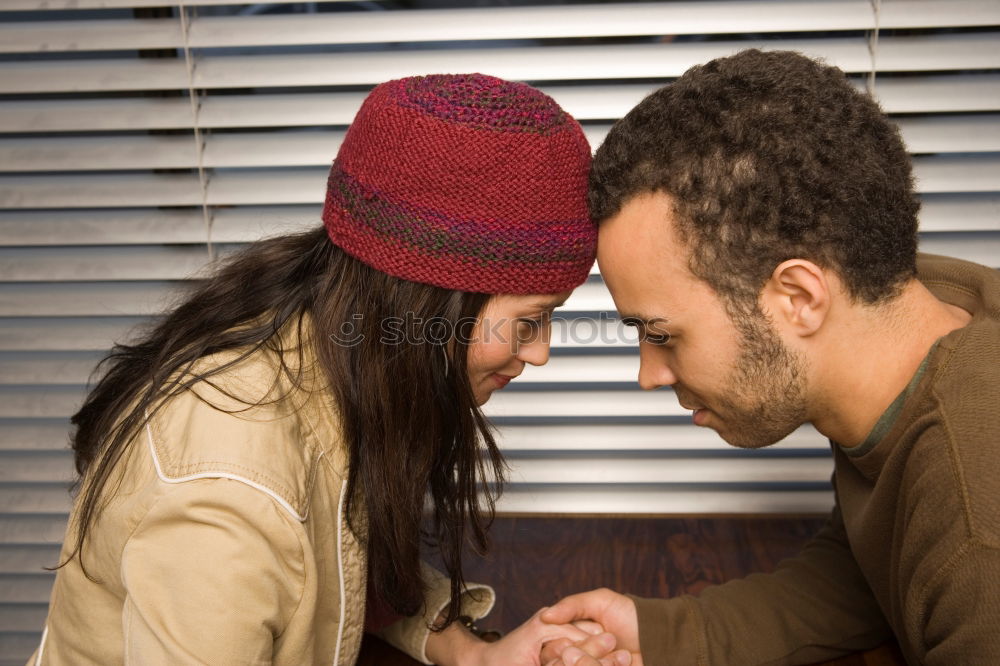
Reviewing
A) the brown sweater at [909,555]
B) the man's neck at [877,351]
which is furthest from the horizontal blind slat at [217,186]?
the man's neck at [877,351]

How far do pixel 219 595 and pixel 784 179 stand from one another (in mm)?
828

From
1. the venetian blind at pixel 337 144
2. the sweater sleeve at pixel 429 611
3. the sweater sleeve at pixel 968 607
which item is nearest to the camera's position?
the sweater sleeve at pixel 968 607

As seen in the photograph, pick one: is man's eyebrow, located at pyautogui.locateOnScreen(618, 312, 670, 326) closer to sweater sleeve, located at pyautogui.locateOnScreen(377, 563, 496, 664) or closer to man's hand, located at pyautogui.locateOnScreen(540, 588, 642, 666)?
man's hand, located at pyautogui.locateOnScreen(540, 588, 642, 666)

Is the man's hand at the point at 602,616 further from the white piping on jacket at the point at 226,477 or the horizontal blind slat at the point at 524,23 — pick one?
the horizontal blind slat at the point at 524,23

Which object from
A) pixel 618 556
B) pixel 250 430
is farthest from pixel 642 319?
pixel 618 556

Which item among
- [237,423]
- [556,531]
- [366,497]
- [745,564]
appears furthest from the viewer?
[556,531]

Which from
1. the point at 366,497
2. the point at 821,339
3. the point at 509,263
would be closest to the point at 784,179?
the point at 821,339

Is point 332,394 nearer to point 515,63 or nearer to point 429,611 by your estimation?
point 429,611

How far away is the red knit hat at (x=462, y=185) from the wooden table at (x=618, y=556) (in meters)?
0.69

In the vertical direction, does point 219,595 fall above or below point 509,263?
below

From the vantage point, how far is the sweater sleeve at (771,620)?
143 cm

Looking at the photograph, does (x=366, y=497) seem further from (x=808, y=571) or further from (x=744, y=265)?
(x=808, y=571)

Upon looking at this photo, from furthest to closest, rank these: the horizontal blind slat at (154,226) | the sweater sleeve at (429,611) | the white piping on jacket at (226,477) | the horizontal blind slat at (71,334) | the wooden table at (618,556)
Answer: the horizontal blind slat at (71,334), the horizontal blind slat at (154,226), the wooden table at (618,556), the sweater sleeve at (429,611), the white piping on jacket at (226,477)

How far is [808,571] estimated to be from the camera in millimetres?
1544
